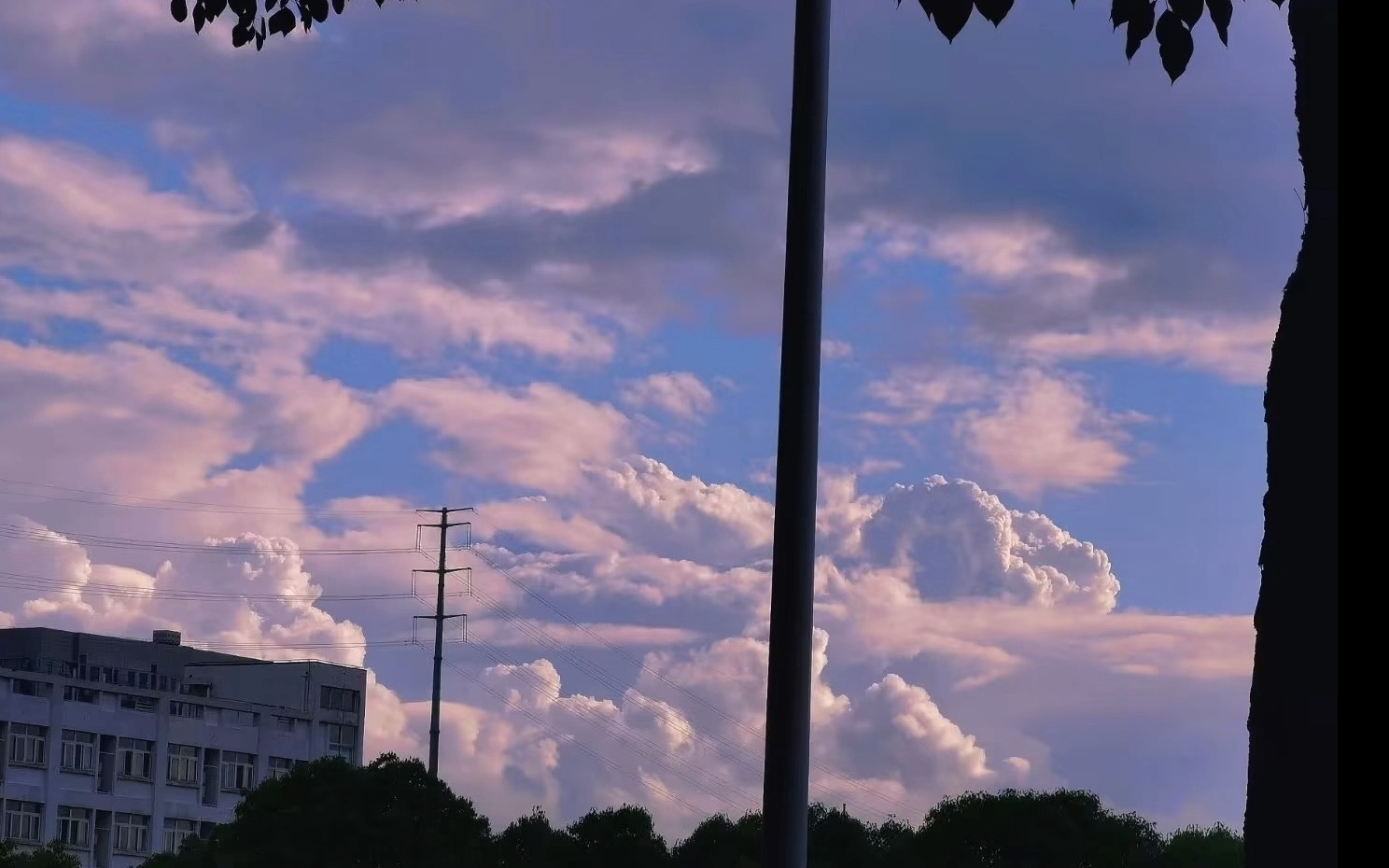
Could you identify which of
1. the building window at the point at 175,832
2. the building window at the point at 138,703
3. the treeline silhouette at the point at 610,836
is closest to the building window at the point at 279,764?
the building window at the point at 175,832

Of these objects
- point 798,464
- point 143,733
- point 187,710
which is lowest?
point 798,464

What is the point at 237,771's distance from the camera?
104812 mm

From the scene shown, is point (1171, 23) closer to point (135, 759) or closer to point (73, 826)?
point (73, 826)

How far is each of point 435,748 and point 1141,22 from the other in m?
64.6

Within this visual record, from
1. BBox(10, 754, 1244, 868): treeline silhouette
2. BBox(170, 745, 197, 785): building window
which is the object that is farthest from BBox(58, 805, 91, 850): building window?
BBox(10, 754, 1244, 868): treeline silhouette

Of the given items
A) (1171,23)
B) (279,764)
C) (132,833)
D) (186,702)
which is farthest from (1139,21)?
(279,764)

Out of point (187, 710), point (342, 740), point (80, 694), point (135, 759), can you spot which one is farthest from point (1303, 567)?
point (342, 740)

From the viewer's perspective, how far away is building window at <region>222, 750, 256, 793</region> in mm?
104125

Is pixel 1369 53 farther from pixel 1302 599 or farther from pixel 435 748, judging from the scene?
pixel 435 748

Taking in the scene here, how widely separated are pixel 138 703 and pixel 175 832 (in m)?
7.59

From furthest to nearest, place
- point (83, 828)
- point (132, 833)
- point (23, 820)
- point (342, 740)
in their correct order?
point (342, 740) → point (132, 833) → point (83, 828) → point (23, 820)

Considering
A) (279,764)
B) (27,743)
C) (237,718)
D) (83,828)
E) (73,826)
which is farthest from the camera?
(279,764)

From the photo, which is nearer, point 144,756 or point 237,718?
point 144,756

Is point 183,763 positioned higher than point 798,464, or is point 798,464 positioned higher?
point 183,763
